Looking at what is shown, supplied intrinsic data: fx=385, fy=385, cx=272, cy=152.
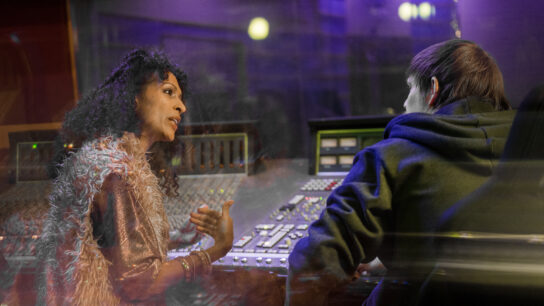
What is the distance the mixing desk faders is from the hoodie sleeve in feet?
0.45

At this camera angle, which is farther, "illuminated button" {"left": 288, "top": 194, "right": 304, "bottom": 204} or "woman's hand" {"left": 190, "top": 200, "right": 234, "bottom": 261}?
"illuminated button" {"left": 288, "top": 194, "right": 304, "bottom": 204}

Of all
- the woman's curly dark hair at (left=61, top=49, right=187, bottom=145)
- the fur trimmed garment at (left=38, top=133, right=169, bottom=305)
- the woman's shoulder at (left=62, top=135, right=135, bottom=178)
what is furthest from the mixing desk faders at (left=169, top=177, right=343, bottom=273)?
the woman's curly dark hair at (left=61, top=49, right=187, bottom=145)

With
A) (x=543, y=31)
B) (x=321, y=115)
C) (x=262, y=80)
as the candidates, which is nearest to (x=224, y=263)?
(x=543, y=31)

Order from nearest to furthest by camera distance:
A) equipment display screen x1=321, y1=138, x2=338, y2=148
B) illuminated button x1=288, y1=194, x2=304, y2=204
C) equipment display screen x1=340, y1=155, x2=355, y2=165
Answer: illuminated button x1=288, y1=194, x2=304, y2=204 → equipment display screen x1=340, y1=155, x2=355, y2=165 → equipment display screen x1=321, y1=138, x2=338, y2=148

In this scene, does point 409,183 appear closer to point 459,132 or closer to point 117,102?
point 459,132

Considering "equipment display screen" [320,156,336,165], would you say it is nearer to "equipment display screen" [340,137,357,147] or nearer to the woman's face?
"equipment display screen" [340,137,357,147]

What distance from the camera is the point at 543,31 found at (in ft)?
3.29

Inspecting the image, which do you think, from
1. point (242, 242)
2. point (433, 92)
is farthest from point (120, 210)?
point (433, 92)

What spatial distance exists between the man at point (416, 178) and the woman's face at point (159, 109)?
477 mm

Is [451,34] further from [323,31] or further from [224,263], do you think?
[323,31]

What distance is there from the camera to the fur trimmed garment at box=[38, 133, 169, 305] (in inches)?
38.1

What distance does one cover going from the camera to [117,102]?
1.01m

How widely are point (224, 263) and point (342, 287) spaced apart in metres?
0.31

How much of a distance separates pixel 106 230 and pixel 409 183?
74cm
